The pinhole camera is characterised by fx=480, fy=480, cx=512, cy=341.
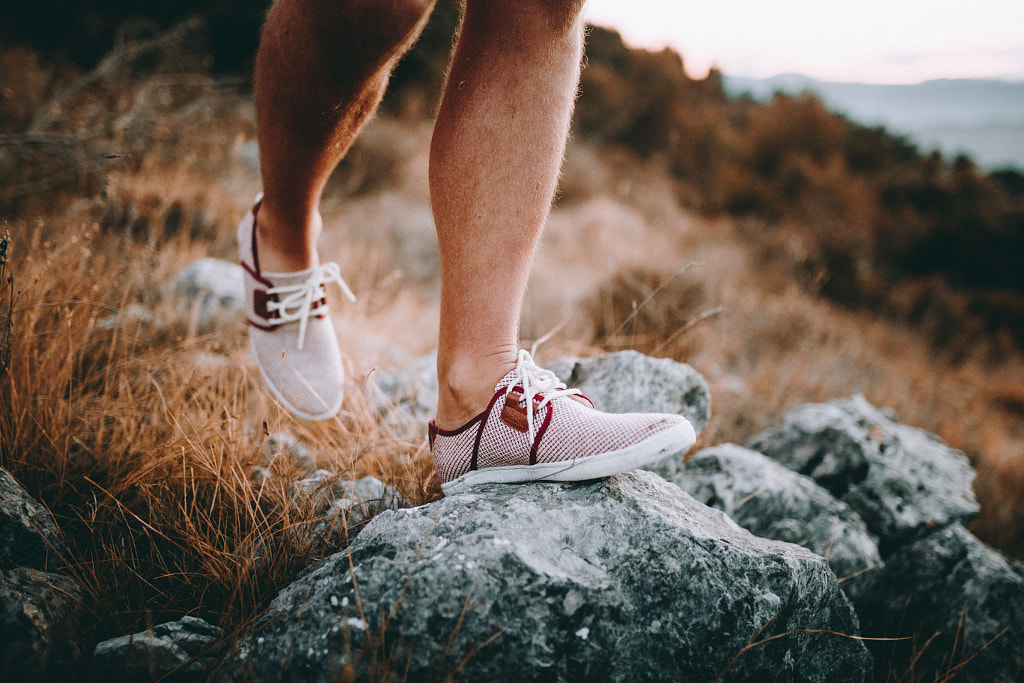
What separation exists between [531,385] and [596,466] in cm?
19

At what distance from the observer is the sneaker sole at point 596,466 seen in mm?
864

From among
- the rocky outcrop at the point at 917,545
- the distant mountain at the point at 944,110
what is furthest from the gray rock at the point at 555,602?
the distant mountain at the point at 944,110

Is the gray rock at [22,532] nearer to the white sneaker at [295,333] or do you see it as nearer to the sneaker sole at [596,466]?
the white sneaker at [295,333]

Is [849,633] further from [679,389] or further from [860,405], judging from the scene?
[860,405]

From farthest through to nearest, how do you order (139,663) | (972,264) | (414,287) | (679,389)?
(972,264) → (414,287) → (679,389) → (139,663)

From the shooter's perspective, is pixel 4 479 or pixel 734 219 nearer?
pixel 4 479

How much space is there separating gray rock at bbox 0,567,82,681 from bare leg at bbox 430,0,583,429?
646 mm

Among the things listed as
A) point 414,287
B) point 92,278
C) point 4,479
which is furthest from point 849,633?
point 414,287

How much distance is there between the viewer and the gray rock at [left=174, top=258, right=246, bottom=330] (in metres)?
1.92

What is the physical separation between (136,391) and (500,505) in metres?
1.04

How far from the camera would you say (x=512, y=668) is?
705 mm

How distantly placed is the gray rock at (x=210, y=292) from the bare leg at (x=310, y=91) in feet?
2.71

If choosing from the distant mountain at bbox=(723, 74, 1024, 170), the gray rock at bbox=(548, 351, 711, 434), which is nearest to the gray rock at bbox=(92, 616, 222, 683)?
the gray rock at bbox=(548, 351, 711, 434)

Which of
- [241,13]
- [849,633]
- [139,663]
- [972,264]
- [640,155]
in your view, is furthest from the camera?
[640,155]
